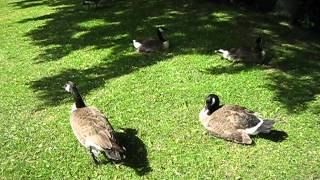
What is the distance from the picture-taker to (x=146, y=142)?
36.4 feet

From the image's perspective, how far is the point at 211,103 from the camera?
11.5m

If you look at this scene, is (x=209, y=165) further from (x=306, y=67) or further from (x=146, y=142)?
(x=306, y=67)

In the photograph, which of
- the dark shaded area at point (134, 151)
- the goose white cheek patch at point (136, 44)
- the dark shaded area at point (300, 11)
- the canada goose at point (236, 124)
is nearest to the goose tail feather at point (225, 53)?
the goose white cheek patch at point (136, 44)

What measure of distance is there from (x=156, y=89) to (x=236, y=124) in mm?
3348

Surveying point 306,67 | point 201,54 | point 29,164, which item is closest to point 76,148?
point 29,164

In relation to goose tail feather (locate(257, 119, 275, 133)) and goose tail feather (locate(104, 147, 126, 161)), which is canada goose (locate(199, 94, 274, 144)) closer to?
goose tail feather (locate(257, 119, 275, 133))

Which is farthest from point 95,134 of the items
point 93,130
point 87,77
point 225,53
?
point 225,53

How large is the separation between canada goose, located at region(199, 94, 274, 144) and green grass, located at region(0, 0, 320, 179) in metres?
0.22

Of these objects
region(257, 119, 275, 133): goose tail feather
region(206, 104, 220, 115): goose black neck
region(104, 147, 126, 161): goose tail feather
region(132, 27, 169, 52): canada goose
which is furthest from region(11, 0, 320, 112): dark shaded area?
region(104, 147, 126, 161): goose tail feather

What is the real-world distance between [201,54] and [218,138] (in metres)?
5.18

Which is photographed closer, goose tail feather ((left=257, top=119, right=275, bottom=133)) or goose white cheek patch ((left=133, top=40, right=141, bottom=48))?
goose tail feather ((left=257, top=119, right=275, bottom=133))

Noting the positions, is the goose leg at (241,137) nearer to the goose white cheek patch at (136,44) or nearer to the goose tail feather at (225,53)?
the goose tail feather at (225,53)

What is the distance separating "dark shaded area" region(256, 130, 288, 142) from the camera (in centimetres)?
1127

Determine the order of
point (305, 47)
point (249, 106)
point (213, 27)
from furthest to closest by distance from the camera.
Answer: point (213, 27) → point (305, 47) → point (249, 106)
